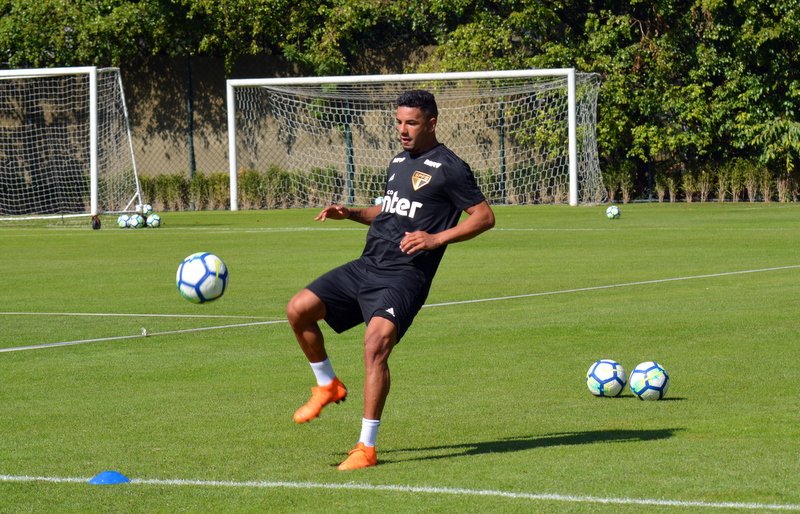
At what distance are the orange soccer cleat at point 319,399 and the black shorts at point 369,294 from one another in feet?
1.19

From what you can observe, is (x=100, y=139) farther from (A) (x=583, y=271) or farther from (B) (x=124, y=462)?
(B) (x=124, y=462)

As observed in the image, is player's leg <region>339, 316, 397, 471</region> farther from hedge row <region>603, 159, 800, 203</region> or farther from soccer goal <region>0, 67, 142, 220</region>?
soccer goal <region>0, 67, 142, 220</region>

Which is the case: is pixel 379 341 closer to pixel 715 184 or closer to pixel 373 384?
pixel 373 384

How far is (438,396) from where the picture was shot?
983cm

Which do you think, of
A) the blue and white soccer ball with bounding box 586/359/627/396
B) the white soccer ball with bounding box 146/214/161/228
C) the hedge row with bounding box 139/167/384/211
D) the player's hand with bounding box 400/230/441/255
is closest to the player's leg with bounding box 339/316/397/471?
the player's hand with bounding box 400/230/441/255

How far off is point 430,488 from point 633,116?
38150 millimetres

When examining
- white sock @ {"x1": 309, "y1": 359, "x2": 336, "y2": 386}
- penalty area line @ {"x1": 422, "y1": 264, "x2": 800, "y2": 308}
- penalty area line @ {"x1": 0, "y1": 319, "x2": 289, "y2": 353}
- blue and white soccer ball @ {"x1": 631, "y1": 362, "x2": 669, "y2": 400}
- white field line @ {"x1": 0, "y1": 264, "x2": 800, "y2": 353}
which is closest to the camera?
white sock @ {"x1": 309, "y1": 359, "x2": 336, "y2": 386}

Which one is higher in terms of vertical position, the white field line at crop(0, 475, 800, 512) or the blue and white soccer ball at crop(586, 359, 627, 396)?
the white field line at crop(0, 475, 800, 512)

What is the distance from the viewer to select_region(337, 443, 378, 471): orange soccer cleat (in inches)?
288

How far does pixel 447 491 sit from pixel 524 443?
57.5 inches

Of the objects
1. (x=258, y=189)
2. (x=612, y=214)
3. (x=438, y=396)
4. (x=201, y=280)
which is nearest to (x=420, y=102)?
(x=201, y=280)

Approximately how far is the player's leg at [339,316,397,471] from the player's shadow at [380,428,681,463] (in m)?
0.20

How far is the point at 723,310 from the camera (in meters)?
14.8

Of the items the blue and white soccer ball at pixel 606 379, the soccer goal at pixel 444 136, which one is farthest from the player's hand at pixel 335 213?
the soccer goal at pixel 444 136
